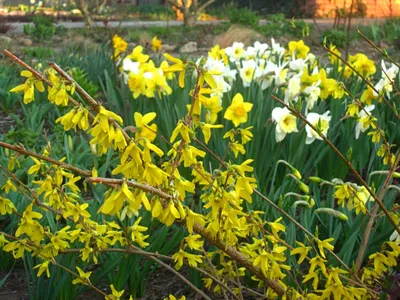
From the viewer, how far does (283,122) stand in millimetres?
2578

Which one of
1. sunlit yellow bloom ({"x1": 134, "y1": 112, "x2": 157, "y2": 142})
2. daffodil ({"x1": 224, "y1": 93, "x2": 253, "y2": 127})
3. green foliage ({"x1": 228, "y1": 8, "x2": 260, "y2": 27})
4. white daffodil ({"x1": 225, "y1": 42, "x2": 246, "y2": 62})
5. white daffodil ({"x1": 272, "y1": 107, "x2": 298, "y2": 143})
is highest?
sunlit yellow bloom ({"x1": 134, "y1": 112, "x2": 157, "y2": 142})

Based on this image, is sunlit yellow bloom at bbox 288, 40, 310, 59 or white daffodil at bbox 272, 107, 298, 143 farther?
sunlit yellow bloom at bbox 288, 40, 310, 59

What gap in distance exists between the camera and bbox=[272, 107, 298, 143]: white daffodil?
2.56m

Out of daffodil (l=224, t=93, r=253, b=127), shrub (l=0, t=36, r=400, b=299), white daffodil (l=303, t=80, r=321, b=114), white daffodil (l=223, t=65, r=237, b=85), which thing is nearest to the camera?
shrub (l=0, t=36, r=400, b=299)

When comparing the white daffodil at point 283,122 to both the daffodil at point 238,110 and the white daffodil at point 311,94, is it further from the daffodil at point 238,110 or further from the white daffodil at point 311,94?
the white daffodil at point 311,94

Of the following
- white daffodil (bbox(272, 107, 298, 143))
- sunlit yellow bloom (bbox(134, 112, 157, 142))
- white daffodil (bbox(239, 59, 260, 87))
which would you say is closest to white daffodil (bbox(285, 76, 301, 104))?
white daffodil (bbox(239, 59, 260, 87))

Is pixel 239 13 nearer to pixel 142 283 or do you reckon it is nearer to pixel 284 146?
pixel 284 146

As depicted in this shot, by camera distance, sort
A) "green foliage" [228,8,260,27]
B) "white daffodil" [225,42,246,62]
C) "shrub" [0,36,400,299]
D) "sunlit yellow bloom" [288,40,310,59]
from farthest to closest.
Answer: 1. "green foliage" [228,8,260,27]
2. "white daffodil" [225,42,246,62]
3. "sunlit yellow bloom" [288,40,310,59]
4. "shrub" [0,36,400,299]

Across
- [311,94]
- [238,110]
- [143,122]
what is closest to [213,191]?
[143,122]

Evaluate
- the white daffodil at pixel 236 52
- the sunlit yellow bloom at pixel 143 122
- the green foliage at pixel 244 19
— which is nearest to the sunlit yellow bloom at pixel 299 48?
the white daffodil at pixel 236 52

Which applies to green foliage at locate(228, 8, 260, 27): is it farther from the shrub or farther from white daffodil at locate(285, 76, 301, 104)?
white daffodil at locate(285, 76, 301, 104)

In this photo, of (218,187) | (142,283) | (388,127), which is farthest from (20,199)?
(388,127)

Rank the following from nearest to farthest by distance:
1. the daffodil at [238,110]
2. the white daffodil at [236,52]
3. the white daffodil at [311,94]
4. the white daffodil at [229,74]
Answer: the daffodil at [238,110] < the white daffodil at [311,94] < the white daffodil at [229,74] < the white daffodil at [236,52]

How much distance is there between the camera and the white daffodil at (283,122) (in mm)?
2557
